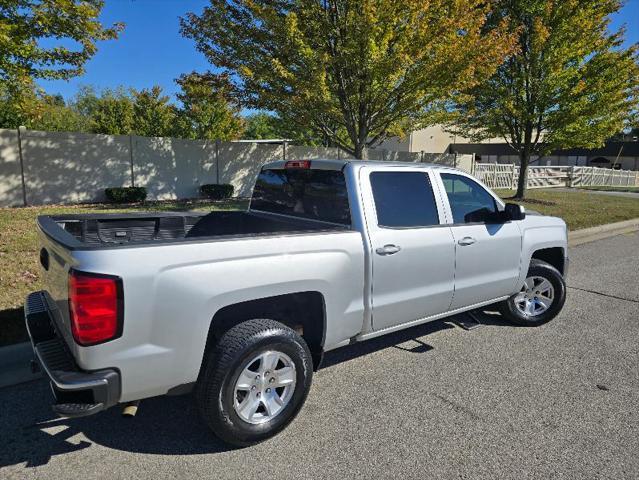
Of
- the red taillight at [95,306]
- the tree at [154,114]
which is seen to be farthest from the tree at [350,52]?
the tree at [154,114]

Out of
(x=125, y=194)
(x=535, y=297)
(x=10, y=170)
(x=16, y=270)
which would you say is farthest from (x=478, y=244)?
(x=10, y=170)

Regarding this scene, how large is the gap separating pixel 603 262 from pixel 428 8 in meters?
6.64

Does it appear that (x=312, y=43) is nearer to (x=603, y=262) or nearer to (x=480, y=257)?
(x=603, y=262)

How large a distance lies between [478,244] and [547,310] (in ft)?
5.19

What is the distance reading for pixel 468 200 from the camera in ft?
14.0

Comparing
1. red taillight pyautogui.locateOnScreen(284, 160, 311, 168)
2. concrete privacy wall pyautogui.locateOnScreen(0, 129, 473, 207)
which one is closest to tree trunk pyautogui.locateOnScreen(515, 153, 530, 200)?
concrete privacy wall pyautogui.locateOnScreen(0, 129, 473, 207)

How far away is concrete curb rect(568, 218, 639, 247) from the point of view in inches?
414

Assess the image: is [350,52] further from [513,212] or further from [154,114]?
[154,114]

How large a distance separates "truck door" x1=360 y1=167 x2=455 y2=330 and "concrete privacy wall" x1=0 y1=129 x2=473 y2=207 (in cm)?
1309

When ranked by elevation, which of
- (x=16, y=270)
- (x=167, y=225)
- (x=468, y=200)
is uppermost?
(x=468, y=200)

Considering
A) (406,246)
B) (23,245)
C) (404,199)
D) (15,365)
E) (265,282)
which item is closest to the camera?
(265,282)

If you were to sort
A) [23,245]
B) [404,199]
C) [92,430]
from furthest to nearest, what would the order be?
[23,245] < [404,199] < [92,430]

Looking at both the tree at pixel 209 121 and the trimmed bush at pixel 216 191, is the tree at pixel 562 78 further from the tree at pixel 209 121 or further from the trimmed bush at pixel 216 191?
the tree at pixel 209 121

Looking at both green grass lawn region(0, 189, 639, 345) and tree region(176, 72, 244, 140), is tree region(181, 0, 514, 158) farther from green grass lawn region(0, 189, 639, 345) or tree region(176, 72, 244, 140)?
tree region(176, 72, 244, 140)
